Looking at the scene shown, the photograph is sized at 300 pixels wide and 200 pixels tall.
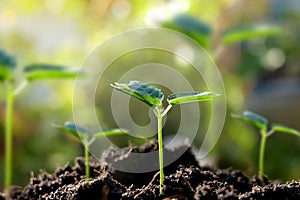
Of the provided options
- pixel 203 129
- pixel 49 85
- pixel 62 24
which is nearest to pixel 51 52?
pixel 49 85

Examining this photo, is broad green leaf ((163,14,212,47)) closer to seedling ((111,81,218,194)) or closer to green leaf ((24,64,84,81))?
green leaf ((24,64,84,81))

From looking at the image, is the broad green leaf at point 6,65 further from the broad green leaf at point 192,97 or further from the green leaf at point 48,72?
the broad green leaf at point 192,97

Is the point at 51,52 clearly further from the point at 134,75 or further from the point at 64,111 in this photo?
the point at 134,75

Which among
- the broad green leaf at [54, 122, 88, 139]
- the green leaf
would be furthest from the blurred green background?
the broad green leaf at [54, 122, 88, 139]

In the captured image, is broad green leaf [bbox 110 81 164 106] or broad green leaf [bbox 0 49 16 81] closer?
broad green leaf [bbox 110 81 164 106]

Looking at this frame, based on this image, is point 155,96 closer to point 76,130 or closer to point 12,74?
point 76,130
